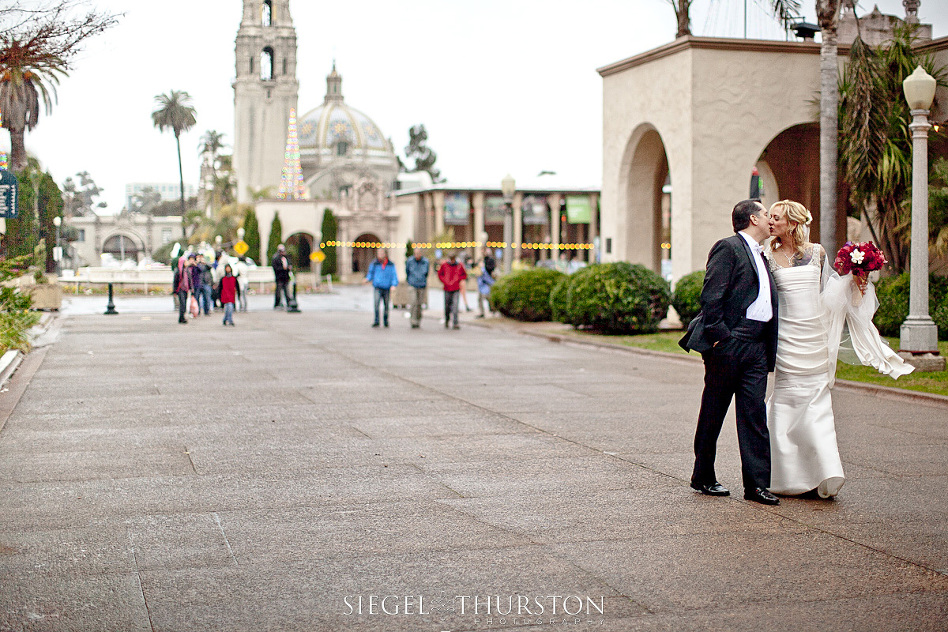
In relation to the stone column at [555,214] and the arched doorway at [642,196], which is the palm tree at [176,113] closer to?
the stone column at [555,214]

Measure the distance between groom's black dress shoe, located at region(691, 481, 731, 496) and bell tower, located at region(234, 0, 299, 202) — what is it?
85.2 metres

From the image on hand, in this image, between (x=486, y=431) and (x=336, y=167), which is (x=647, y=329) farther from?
(x=336, y=167)

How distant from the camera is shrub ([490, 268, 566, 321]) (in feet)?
81.3

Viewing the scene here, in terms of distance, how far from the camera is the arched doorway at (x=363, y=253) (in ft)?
289

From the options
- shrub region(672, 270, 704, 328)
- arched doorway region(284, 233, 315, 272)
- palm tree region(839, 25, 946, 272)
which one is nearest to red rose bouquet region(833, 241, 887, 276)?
palm tree region(839, 25, 946, 272)

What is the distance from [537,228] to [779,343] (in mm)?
83590

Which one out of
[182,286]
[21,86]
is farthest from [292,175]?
[182,286]

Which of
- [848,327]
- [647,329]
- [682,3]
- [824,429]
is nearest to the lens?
[824,429]

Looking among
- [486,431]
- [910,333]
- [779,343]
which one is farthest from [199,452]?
[910,333]

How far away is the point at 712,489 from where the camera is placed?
6828 millimetres

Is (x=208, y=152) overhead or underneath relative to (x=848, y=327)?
overhead

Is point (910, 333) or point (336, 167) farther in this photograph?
point (336, 167)

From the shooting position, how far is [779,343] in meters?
6.80

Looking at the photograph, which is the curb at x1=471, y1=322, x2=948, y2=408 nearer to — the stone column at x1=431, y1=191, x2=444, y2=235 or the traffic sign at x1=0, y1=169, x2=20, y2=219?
the traffic sign at x1=0, y1=169, x2=20, y2=219
